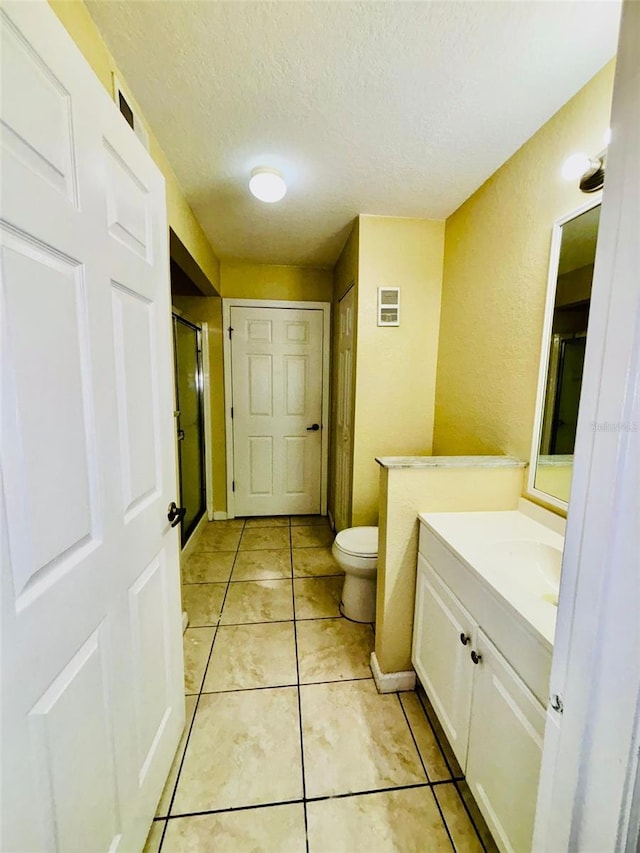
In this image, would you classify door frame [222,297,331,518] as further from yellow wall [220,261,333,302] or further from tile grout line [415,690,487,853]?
tile grout line [415,690,487,853]

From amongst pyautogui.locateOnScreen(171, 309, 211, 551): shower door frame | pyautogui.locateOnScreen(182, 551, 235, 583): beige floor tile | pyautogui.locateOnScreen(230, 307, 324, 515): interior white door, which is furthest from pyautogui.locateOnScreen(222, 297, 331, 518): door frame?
pyautogui.locateOnScreen(182, 551, 235, 583): beige floor tile

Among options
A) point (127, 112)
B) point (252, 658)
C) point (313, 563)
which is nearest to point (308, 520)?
point (313, 563)

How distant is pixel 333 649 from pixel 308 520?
163 centimetres

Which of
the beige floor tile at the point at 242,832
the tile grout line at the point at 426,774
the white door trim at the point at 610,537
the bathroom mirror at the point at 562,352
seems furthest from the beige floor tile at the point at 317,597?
the white door trim at the point at 610,537

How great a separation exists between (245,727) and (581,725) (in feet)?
4.49

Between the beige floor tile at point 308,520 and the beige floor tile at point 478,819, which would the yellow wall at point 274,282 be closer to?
the beige floor tile at point 308,520

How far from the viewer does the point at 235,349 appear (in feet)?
10.3

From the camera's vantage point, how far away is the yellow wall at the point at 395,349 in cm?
211

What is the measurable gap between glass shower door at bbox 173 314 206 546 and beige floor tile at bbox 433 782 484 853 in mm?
2068

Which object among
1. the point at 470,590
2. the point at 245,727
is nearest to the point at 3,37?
the point at 470,590

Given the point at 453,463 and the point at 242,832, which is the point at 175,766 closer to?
the point at 242,832

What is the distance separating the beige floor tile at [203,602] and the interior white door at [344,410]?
37.8 inches

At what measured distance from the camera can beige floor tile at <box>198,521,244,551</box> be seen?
279 cm

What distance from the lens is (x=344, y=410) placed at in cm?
262
